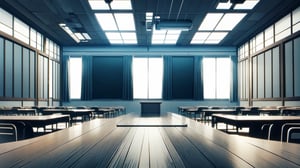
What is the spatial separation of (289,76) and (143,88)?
7019mm

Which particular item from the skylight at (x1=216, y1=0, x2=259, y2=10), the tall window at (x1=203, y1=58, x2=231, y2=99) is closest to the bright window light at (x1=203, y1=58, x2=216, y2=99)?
the tall window at (x1=203, y1=58, x2=231, y2=99)

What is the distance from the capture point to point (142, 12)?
8.76m

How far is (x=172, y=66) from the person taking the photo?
549 inches

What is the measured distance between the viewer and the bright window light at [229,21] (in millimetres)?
9117

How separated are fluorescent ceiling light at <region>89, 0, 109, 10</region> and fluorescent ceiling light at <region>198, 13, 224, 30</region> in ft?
9.84

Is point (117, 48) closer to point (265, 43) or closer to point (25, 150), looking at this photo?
point (265, 43)

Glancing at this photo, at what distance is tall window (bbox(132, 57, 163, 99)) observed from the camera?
46.8 ft

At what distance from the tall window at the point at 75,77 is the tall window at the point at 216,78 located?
223 inches

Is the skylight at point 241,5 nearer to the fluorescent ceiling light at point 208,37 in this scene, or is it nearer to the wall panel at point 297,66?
the wall panel at point 297,66

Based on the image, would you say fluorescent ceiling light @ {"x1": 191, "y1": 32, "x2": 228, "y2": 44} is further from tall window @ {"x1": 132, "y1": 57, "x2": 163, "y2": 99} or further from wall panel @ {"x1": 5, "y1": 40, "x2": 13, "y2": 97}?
wall panel @ {"x1": 5, "y1": 40, "x2": 13, "y2": 97}

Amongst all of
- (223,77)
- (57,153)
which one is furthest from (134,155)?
(223,77)

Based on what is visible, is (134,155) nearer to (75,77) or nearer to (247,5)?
(247,5)

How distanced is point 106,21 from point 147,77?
5.00 metres

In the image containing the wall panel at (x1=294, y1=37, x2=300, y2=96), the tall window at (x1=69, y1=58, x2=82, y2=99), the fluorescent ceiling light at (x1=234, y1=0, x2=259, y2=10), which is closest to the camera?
the fluorescent ceiling light at (x1=234, y1=0, x2=259, y2=10)
